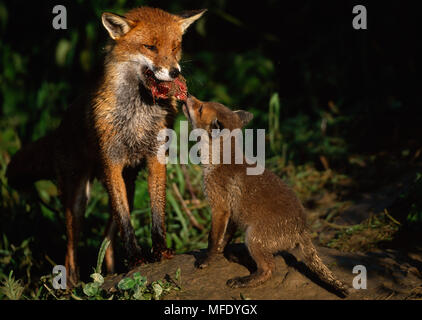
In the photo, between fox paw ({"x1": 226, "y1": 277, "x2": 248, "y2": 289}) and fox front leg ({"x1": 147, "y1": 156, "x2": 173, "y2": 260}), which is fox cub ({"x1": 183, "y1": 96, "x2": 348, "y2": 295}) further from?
fox front leg ({"x1": 147, "y1": 156, "x2": 173, "y2": 260})

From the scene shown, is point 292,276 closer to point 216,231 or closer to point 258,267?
point 258,267

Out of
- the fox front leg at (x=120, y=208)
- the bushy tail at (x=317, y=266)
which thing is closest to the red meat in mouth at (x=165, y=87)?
the fox front leg at (x=120, y=208)

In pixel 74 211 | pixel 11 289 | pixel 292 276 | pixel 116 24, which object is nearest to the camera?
pixel 292 276

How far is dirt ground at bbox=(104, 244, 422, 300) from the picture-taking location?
12.3ft

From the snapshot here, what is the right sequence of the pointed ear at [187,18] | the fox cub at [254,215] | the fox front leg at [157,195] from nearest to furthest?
the fox cub at [254,215] < the fox front leg at [157,195] < the pointed ear at [187,18]

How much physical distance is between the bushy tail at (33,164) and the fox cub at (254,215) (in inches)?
78.8

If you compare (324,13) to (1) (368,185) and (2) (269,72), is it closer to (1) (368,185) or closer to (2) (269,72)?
(2) (269,72)

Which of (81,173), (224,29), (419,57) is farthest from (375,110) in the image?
(81,173)

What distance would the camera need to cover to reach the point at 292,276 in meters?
3.95

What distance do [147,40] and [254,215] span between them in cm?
178

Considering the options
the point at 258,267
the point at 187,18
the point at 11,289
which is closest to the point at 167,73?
the point at 187,18

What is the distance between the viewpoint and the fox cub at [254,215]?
3863 millimetres

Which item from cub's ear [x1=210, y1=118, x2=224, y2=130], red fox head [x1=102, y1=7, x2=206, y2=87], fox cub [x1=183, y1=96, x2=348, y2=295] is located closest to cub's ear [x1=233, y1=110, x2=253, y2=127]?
fox cub [x1=183, y1=96, x2=348, y2=295]

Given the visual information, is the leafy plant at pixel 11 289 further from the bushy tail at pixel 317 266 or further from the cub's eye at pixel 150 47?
the bushy tail at pixel 317 266
